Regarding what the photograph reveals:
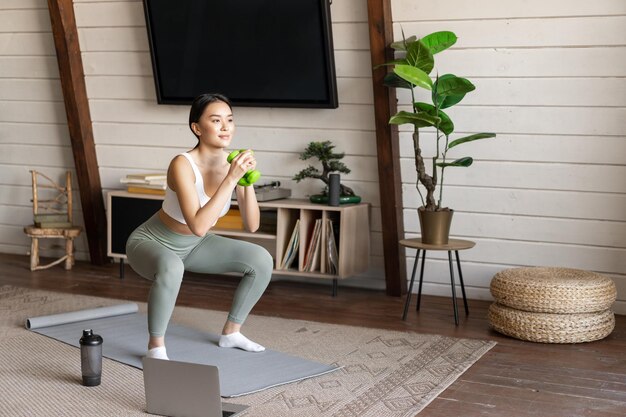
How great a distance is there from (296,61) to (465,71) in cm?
93

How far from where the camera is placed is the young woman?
353 cm

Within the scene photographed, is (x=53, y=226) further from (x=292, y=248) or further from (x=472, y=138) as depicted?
(x=472, y=138)

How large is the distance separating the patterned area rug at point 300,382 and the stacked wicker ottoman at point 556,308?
Result: 20cm

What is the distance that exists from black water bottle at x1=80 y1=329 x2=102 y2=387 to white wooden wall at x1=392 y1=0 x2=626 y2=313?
7.44 ft

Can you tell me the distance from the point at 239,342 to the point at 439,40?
1745 mm

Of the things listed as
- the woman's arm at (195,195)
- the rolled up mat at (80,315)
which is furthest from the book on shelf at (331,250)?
the woman's arm at (195,195)

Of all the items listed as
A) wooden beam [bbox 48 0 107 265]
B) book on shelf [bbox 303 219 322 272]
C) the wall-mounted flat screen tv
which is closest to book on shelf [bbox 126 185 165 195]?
wooden beam [bbox 48 0 107 265]

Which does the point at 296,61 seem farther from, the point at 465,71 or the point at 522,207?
the point at 522,207

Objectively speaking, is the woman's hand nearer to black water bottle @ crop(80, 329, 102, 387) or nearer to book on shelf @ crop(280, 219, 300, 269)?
black water bottle @ crop(80, 329, 102, 387)

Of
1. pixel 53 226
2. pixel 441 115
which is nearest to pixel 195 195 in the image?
pixel 441 115

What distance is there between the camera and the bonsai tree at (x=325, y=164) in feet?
16.9

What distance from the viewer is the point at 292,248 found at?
5.19 m

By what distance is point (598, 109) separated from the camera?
457cm

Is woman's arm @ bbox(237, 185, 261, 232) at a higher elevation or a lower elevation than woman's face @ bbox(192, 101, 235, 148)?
lower
